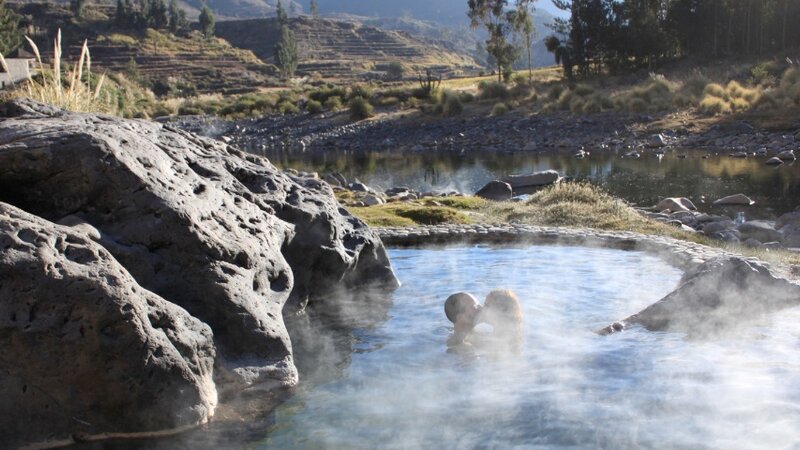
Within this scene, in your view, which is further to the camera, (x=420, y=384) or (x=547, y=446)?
(x=420, y=384)

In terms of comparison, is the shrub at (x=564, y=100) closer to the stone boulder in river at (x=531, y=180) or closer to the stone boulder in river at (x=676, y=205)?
the stone boulder in river at (x=531, y=180)

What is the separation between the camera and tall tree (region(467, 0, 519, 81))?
224 feet

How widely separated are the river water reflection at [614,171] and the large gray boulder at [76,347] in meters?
17.6

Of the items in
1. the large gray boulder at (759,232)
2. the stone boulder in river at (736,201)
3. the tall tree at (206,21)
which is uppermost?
the tall tree at (206,21)

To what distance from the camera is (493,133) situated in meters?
47.5

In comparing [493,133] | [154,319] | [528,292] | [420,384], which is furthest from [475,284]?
[493,133]


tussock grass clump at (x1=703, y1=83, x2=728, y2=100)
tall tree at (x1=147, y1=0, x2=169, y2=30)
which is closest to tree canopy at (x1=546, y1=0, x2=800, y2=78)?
tussock grass clump at (x1=703, y1=83, x2=728, y2=100)

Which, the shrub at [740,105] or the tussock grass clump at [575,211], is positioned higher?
the shrub at [740,105]

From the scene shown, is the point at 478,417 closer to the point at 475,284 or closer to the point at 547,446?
the point at 547,446

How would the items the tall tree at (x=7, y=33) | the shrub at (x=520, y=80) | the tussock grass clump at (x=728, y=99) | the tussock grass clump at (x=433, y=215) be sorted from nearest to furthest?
1. the tussock grass clump at (x=433, y=215)
2. the tussock grass clump at (x=728, y=99)
3. the tall tree at (x=7, y=33)
4. the shrub at (x=520, y=80)

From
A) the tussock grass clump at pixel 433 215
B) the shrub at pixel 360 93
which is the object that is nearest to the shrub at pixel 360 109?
the shrub at pixel 360 93

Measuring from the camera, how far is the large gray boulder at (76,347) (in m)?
5.57

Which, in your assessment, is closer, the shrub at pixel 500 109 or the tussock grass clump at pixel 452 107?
the shrub at pixel 500 109

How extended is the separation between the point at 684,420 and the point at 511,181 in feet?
68.8
